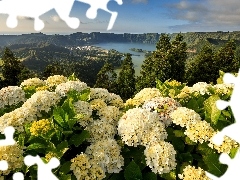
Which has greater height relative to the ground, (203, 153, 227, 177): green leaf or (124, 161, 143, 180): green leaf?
(203, 153, 227, 177): green leaf

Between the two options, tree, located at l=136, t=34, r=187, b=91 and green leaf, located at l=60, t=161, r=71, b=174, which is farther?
tree, located at l=136, t=34, r=187, b=91

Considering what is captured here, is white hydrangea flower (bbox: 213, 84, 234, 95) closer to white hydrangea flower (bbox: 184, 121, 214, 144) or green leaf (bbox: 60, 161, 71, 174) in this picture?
white hydrangea flower (bbox: 184, 121, 214, 144)

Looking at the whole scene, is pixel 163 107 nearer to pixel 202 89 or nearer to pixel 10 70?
pixel 202 89

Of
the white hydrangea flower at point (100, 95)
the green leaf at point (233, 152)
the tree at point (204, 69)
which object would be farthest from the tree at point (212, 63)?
the green leaf at point (233, 152)

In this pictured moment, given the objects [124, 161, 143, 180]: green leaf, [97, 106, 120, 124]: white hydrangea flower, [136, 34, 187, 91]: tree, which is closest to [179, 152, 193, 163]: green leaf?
[124, 161, 143, 180]: green leaf

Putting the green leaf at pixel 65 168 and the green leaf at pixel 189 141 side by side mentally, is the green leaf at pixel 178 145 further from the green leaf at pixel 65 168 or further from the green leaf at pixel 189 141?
the green leaf at pixel 65 168

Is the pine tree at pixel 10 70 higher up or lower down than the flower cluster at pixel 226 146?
lower down

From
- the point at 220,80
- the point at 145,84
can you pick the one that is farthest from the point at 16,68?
the point at 220,80
